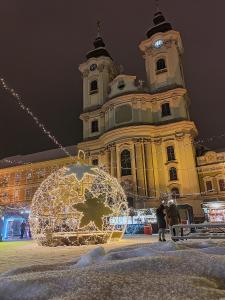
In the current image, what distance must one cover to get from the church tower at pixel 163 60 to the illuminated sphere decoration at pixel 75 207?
2836 centimetres

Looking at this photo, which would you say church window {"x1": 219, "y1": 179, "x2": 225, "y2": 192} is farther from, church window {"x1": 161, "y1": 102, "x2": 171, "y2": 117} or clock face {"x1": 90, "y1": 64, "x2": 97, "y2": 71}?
clock face {"x1": 90, "y1": 64, "x2": 97, "y2": 71}

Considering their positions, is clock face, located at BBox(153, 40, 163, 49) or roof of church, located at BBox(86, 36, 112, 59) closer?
clock face, located at BBox(153, 40, 163, 49)

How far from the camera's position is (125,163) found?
3688cm

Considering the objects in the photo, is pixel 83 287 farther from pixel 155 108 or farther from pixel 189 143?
pixel 155 108

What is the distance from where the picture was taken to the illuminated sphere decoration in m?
12.3

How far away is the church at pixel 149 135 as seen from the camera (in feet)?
112

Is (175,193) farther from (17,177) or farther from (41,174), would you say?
(17,177)

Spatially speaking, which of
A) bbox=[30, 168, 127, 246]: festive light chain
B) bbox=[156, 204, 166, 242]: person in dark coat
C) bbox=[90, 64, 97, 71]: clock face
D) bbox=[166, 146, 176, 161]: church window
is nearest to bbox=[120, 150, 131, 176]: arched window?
bbox=[166, 146, 176, 161]: church window

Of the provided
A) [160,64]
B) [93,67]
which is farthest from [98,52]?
[160,64]

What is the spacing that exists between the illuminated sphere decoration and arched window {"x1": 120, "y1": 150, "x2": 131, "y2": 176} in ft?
73.2

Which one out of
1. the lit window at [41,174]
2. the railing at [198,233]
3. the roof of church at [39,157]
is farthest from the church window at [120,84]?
the railing at [198,233]

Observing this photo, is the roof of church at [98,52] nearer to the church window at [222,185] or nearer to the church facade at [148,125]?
the church facade at [148,125]

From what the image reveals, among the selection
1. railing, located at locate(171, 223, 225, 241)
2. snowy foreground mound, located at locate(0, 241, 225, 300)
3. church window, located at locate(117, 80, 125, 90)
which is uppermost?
church window, located at locate(117, 80, 125, 90)

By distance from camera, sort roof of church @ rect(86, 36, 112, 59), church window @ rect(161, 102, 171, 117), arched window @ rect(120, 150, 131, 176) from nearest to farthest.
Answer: arched window @ rect(120, 150, 131, 176), church window @ rect(161, 102, 171, 117), roof of church @ rect(86, 36, 112, 59)
